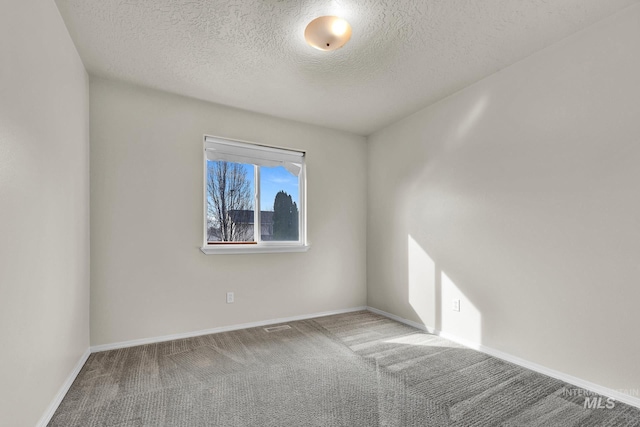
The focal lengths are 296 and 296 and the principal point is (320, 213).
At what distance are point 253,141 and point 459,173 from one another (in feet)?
7.28

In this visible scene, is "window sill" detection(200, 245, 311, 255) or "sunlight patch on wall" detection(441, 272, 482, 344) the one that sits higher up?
"window sill" detection(200, 245, 311, 255)

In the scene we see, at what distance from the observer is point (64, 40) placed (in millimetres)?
1993

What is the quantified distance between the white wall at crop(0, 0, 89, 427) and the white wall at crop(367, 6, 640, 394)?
3.07m

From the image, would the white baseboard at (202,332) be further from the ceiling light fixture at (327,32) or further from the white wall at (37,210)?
the ceiling light fixture at (327,32)

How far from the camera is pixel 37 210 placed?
61.5 inches

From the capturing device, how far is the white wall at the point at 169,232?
2660 millimetres

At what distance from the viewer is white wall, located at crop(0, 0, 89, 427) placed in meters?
1.28

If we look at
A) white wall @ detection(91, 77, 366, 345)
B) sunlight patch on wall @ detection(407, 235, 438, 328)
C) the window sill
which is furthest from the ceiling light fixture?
sunlight patch on wall @ detection(407, 235, 438, 328)

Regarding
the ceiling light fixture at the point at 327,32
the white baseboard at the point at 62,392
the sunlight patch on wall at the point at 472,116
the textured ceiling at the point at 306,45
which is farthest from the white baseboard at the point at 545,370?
the white baseboard at the point at 62,392

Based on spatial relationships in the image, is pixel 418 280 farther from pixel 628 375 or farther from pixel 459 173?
pixel 628 375

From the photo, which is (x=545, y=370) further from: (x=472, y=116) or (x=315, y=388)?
(x=472, y=116)

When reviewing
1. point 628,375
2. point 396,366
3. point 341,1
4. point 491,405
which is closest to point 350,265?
point 396,366

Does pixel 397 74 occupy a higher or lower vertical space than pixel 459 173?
higher

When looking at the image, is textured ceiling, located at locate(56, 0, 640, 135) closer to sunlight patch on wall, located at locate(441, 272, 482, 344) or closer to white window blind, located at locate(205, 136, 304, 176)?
white window blind, located at locate(205, 136, 304, 176)
